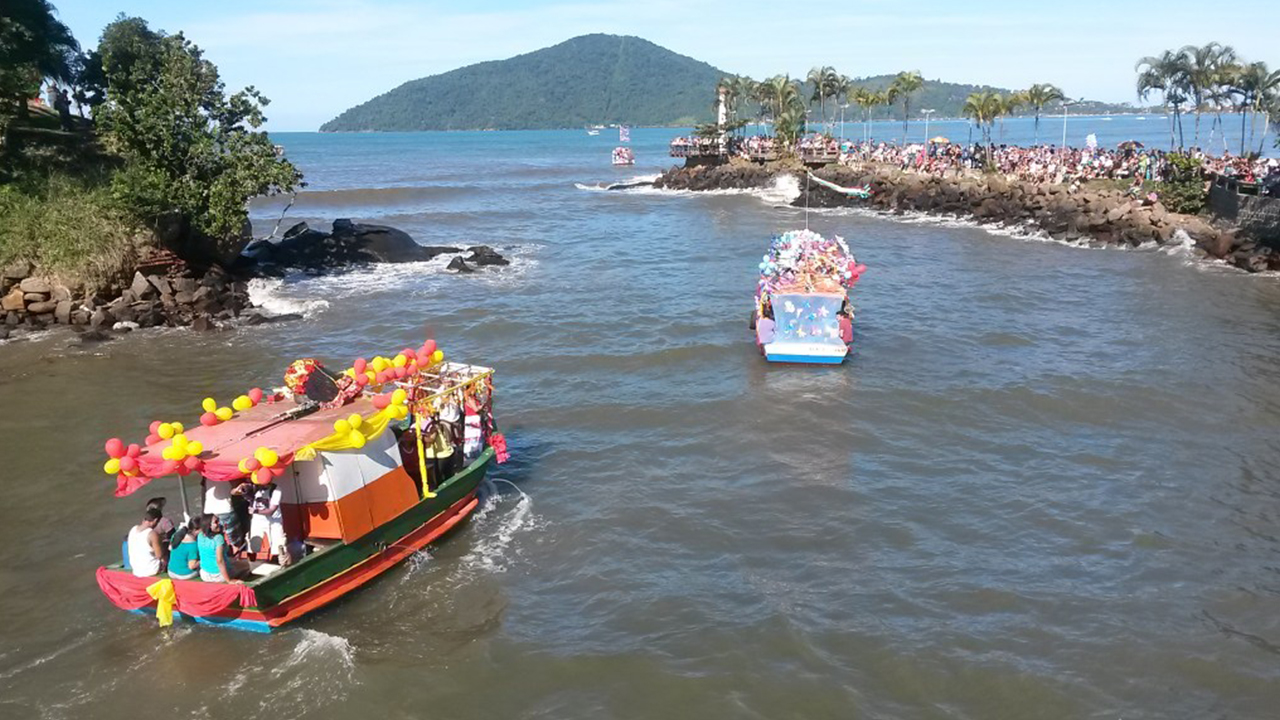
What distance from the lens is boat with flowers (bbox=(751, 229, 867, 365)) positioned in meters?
22.0

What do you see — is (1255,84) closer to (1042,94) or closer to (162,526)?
(1042,94)

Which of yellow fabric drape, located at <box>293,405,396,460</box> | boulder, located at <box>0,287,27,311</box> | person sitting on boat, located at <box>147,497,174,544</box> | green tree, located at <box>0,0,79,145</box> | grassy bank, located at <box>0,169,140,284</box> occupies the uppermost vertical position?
green tree, located at <box>0,0,79,145</box>

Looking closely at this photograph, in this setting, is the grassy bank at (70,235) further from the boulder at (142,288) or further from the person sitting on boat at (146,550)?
the person sitting on boat at (146,550)

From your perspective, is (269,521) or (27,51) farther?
(27,51)

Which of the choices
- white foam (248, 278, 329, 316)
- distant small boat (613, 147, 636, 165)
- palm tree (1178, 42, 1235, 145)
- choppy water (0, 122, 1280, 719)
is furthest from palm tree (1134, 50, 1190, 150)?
distant small boat (613, 147, 636, 165)

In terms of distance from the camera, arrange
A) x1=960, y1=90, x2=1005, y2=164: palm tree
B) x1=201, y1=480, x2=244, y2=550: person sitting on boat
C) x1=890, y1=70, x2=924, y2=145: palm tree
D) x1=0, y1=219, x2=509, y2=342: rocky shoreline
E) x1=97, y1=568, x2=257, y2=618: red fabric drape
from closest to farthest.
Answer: x1=97, y1=568, x2=257, y2=618: red fabric drape < x1=201, y1=480, x2=244, y2=550: person sitting on boat < x1=0, y1=219, x2=509, y2=342: rocky shoreline < x1=960, y1=90, x2=1005, y2=164: palm tree < x1=890, y1=70, x2=924, y2=145: palm tree

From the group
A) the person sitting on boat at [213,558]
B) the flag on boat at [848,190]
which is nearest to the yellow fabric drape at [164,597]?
the person sitting on boat at [213,558]

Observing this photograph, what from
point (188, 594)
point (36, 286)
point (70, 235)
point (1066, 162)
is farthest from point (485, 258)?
point (1066, 162)

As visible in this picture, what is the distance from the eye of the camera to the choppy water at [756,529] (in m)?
10.4

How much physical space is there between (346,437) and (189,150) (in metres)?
23.1

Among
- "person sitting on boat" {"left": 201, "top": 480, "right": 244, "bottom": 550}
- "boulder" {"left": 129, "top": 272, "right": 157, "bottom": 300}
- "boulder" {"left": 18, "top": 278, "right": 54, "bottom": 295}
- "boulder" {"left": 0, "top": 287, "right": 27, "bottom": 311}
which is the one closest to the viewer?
"person sitting on boat" {"left": 201, "top": 480, "right": 244, "bottom": 550}

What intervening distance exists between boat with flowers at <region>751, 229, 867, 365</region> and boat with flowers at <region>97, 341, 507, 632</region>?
33.6ft

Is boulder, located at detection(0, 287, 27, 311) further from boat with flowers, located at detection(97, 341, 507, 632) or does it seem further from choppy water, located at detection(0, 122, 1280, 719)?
boat with flowers, located at detection(97, 341, 507, 632)

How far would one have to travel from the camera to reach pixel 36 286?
A: 27.0 m
